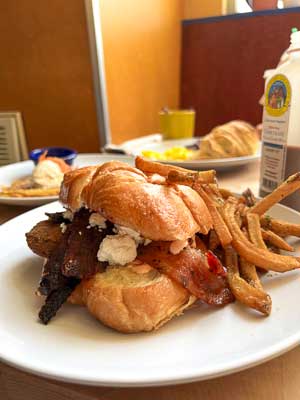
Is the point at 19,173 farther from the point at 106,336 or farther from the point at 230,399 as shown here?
the point at 230,399

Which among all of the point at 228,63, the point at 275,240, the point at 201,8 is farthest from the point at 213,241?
the point at 201,8

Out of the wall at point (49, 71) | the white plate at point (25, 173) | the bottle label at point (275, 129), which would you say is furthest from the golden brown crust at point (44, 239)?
the wall at point (49, 71)

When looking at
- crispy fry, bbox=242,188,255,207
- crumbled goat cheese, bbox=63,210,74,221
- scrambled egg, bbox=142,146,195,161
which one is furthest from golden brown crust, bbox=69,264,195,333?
scrambled egg, bbox=142,146,195,161

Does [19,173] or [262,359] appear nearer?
[262,359]

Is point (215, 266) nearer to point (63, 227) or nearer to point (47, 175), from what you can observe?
point (63, 227)

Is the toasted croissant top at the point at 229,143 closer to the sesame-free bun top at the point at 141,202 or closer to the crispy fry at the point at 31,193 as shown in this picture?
the crispy fry at the point at 31,193

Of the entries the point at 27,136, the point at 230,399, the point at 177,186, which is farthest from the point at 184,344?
the point at 27,136
